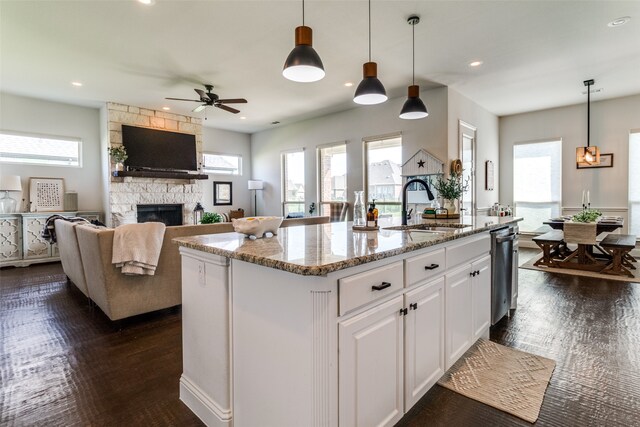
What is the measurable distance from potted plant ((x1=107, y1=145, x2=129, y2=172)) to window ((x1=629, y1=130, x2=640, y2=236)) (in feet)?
31.3

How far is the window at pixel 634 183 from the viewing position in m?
5.85

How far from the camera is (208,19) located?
10.6 feet

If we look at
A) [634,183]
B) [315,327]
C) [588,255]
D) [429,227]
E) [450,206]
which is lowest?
[588,255]

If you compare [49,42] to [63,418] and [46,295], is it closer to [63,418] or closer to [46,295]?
[46,295]

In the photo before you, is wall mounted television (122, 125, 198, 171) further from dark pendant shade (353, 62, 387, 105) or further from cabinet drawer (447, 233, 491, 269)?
cabinet drawer (447, 233, 491, 269)

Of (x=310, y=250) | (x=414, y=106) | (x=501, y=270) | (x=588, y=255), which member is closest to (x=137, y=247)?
(x=310, y=250)

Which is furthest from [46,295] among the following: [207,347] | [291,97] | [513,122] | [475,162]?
[513,122]

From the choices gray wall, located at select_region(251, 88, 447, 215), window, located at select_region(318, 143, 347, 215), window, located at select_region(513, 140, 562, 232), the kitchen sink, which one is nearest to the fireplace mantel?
gray wall, located at select_region(251, 88, 447, 215)

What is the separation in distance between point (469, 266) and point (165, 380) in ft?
7.15

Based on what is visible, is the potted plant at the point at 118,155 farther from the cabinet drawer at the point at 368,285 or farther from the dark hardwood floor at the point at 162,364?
the cabinet drawer at the point at 368,285

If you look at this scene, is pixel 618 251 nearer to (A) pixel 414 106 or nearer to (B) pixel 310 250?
(A) pixel 414 106

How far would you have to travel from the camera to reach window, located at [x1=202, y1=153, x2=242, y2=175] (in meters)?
8.07

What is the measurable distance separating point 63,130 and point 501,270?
25.3ft

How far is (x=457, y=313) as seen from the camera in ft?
6.76
